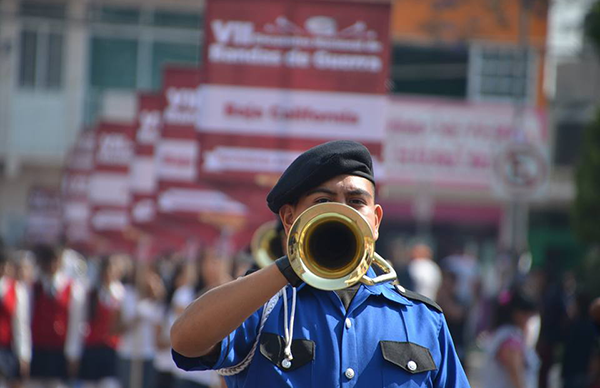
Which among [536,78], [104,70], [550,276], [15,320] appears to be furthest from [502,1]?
[104,70]

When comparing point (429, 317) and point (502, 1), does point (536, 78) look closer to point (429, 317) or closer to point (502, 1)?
point (502, 1)

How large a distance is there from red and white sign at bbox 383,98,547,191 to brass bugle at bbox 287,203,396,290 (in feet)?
71.5

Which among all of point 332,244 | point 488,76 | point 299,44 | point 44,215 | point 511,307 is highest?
point 488,76

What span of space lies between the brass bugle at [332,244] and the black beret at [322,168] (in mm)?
296

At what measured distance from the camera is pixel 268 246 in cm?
672

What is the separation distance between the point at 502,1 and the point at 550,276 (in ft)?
14.7

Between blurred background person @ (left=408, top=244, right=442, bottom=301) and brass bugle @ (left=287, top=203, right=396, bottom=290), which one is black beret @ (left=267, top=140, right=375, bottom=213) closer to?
brass bugle @ (left=287, top=203, right=396, bottom=290)

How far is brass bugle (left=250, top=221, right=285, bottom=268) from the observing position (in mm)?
6593

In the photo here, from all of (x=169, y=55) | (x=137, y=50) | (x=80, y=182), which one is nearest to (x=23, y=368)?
(x=80, y=182)

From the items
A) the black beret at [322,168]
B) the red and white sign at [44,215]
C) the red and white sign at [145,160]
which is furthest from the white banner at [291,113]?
the red and white sign at [44,215]

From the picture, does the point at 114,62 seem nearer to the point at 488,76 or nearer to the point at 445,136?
the point at 488,76

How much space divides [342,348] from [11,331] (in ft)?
33.8

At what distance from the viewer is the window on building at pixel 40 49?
40.9m

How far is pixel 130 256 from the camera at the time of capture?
2691 centimetres
